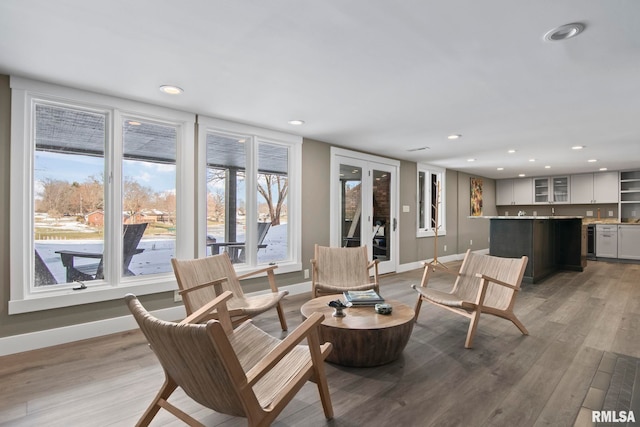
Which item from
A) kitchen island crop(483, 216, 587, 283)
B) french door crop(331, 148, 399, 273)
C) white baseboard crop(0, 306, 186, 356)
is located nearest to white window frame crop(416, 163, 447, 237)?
french door crop(331, 148, 399, 273)

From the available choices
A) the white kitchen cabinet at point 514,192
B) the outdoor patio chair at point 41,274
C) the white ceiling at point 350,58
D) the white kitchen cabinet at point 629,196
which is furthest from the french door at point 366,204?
the white kitchen cabinet at point 629,196

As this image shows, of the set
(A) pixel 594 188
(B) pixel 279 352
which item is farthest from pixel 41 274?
(A) pixel 594 188

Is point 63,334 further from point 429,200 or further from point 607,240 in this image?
point 607,240

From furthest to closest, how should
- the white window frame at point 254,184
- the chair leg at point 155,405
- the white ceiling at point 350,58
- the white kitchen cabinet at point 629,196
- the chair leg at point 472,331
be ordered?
the white kitchen cabinet at point 629,196 → the white window frame at point 254,184 → the chair leg at point 472,331 → the white ceiling at point 350,58 → the chair leg at point 155,405

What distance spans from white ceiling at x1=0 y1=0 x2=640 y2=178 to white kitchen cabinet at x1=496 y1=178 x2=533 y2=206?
222 inches

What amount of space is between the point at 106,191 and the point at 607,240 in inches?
395

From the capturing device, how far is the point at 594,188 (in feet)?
27.2

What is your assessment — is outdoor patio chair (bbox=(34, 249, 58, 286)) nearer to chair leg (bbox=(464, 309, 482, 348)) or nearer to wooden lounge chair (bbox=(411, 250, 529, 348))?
wooden lounge chair (bbox=(411, 250, 529, 348))

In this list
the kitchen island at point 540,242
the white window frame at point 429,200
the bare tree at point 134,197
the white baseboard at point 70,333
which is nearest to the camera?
the white baseboard at point 70,333

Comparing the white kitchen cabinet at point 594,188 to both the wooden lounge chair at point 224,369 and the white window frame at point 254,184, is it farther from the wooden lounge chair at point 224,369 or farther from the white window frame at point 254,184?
the wooden lounge chair at point 224,369

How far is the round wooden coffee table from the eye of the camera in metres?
2.36

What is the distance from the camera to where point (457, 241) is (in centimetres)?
830

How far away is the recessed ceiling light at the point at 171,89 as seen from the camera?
2.93 metres

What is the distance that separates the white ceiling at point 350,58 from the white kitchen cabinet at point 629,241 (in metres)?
4.82
